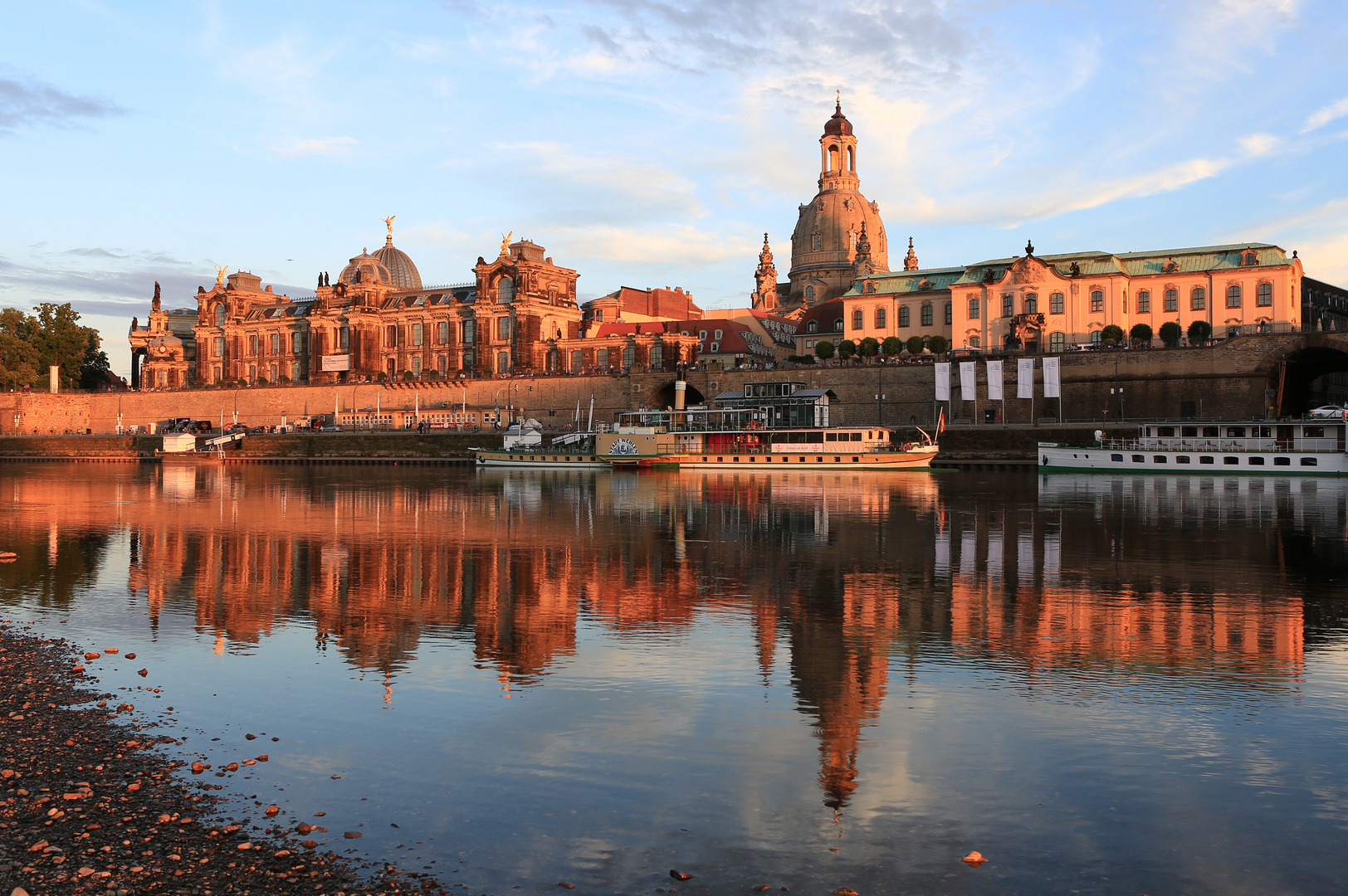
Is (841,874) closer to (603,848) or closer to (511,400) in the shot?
(603,848)

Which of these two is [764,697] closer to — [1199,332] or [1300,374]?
[1199,332]

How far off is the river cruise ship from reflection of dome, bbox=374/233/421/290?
95326 mm

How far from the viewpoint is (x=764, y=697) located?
12086 millimetres

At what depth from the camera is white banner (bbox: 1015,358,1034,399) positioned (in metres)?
75.5

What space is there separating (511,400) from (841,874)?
10312 cm

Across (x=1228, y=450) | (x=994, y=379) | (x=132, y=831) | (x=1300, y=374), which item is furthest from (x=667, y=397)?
(x=132, y=831)

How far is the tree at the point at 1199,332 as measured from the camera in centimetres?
7638

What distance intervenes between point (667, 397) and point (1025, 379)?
3611 centimetres

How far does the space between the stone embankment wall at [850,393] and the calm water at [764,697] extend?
5147 cm

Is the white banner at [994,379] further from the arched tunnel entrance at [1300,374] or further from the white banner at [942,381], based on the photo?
the arched tunnel entrance at [1300,374]

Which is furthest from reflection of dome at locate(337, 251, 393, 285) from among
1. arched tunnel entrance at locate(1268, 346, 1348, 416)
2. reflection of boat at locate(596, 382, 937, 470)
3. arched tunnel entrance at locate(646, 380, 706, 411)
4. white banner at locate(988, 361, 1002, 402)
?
arched tunnel entrance at locate(1268, 346, 1348, 416)

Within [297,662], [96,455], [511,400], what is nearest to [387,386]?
[511,400]

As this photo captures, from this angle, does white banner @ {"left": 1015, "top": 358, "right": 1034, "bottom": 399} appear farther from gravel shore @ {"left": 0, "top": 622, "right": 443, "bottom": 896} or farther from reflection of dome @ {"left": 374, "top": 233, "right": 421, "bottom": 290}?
reflection of dome @ {"left": 374, "top": 233, "right": 421, "bottom": 290}

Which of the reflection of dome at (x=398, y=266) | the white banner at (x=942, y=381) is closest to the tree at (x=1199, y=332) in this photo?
the white banner at (x=942, y=381)
